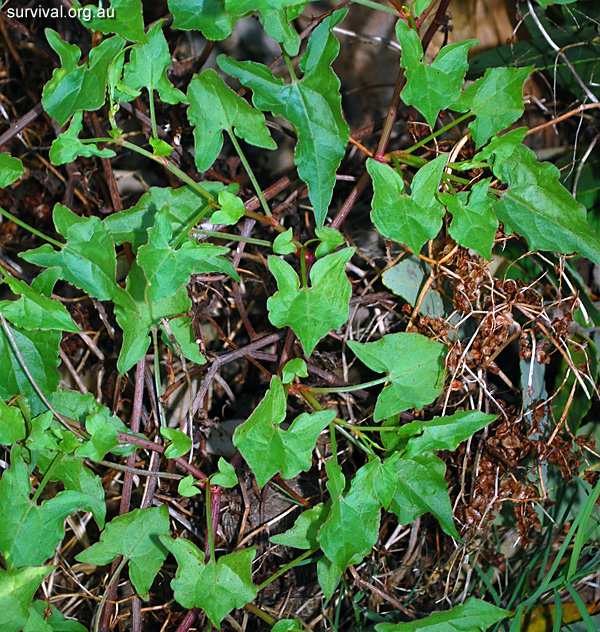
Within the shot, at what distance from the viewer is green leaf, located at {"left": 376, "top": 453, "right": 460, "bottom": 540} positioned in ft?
3.30

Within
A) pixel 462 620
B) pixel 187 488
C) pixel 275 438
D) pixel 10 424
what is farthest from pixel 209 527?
pixel 462 620

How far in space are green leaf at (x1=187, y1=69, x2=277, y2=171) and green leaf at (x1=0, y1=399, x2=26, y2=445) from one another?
51 centimetres

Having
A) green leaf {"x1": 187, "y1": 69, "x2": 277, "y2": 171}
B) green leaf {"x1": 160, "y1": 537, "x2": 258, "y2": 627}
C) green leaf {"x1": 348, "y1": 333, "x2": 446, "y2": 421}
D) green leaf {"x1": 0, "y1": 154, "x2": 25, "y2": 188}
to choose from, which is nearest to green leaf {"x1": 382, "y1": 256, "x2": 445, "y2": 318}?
green leaf {"x1": 348, "y1": 333, "x2": 446, "y2": 421}

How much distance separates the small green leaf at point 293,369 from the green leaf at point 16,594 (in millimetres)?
469

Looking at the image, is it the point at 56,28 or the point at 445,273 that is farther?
the point at 56,28

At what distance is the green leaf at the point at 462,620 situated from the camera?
0.99 m

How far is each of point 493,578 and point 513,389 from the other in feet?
1.45

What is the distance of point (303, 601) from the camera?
47.9 inches

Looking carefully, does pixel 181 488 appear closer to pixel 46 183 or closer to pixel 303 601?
pixel 303 601

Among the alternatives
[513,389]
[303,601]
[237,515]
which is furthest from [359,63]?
[303,601]

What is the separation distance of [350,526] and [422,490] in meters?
0.17

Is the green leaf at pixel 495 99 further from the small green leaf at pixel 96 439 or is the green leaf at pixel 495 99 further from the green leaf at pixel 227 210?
the small green leaf at pixel 96 439

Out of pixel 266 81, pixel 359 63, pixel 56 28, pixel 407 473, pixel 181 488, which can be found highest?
pixel 56 28

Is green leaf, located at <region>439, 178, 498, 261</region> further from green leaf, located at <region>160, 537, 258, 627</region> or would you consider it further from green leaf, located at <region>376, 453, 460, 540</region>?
green leaf, located at <region>160, 537, 258, 627</region>
